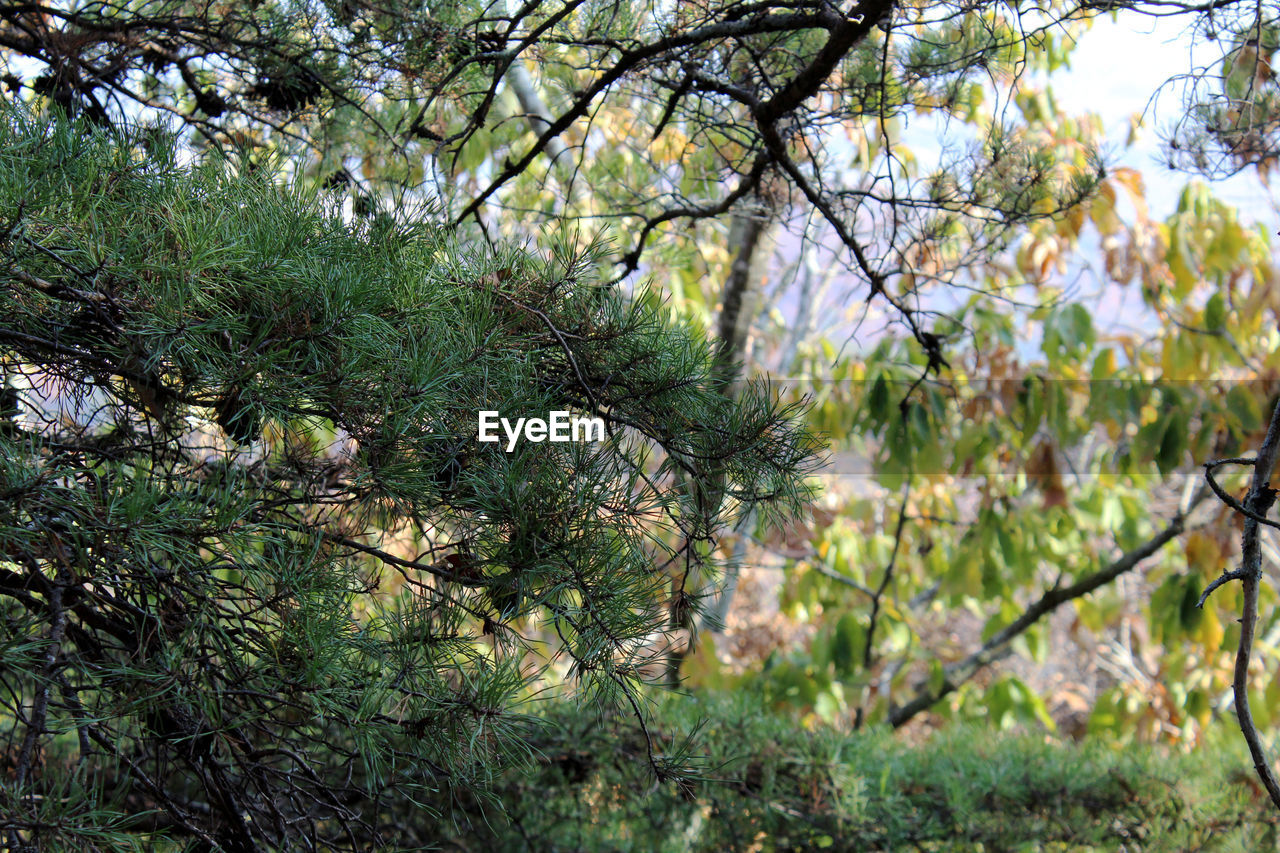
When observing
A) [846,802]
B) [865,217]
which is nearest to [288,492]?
[846,802]

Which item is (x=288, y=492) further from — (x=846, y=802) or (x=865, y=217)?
(x=865, y=217)

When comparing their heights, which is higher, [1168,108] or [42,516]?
[1168,108]

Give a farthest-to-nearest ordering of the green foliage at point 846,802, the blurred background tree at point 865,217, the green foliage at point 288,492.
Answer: the green foliage at point 846,802
the blurred background tree at point 865,217
the green foliage at point 288,492

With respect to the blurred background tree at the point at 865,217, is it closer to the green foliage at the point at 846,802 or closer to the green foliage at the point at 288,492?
the green foliage at the point at 288,492

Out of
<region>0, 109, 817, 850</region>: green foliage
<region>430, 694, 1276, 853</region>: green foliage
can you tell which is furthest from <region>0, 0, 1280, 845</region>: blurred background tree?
<region>430, 694, 1276, 853</region>: green foliage

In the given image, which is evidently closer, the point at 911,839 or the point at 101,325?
the point at 101,325

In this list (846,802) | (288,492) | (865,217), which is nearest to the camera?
(288,492)

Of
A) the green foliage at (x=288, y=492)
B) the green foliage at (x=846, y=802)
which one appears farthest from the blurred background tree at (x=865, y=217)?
the green foliage at (x=846, y=802)

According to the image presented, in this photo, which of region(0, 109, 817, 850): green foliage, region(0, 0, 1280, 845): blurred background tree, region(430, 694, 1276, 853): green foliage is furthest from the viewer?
region(430, 694, 1276, 853): green foliage

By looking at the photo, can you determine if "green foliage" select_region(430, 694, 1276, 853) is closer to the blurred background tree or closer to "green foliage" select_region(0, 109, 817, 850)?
the blurred background tree

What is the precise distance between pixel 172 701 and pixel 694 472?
0.42 meters

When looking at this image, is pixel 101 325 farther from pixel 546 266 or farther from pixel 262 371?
pixel 546 266

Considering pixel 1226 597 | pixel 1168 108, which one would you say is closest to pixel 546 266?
pixel 1168 108

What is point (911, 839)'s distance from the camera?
4.90 ft
